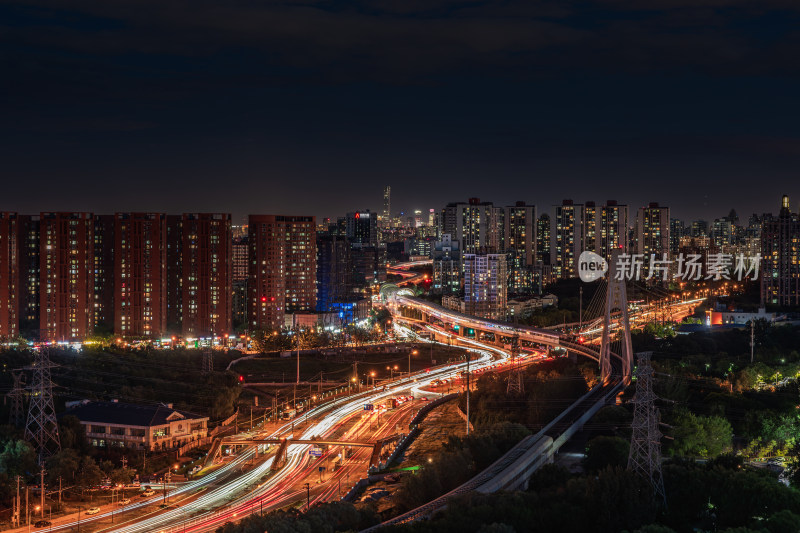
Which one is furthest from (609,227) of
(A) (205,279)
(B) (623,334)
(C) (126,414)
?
(C) (126,414)

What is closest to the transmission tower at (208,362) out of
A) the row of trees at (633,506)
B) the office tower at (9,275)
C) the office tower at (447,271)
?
the office tower at (9,275)

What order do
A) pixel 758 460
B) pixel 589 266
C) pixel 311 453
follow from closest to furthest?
pixel 758 460, pixel 311 453, pixel 589 266

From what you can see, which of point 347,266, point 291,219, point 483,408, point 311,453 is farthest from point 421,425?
point 347,266

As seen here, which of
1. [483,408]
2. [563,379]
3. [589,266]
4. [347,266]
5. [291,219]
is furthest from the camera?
[589,266]

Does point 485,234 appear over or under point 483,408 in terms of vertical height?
over

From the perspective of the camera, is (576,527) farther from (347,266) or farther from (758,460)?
(347,266)

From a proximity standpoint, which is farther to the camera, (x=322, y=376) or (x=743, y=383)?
(x=322, y=376)

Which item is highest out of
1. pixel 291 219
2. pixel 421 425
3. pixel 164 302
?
pixel 291 219

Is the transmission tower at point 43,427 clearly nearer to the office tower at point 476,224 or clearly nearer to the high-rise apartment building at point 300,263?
the high-rise apartment building at point 300,263
